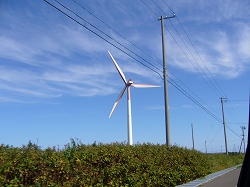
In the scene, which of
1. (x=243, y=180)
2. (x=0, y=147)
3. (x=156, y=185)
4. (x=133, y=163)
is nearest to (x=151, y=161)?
(x=156, y=185)

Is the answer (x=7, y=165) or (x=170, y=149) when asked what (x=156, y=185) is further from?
(x=7, y=165)

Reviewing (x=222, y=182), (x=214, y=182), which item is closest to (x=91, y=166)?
(x=214, y=182)

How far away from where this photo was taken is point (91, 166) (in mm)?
10406

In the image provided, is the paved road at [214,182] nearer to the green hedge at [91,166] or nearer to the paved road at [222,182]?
the paved road at [222,182]

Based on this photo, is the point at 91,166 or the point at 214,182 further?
the point at 214,182

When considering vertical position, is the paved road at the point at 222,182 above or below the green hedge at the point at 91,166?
below

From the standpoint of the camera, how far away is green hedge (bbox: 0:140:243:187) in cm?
765

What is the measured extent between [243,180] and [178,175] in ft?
50.6

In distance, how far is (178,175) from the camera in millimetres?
17328

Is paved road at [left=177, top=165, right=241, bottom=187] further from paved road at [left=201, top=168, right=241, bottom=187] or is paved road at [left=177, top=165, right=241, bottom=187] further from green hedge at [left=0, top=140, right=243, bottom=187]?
green hedge at [left=0, top=140, right=243, bottom=187]

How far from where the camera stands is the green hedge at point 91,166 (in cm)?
765

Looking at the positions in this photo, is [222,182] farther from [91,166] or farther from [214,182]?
[91,166]

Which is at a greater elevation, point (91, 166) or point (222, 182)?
point (91, 166)

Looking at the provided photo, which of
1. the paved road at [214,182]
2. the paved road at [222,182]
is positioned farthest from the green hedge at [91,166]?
the paved road at [222,182]
